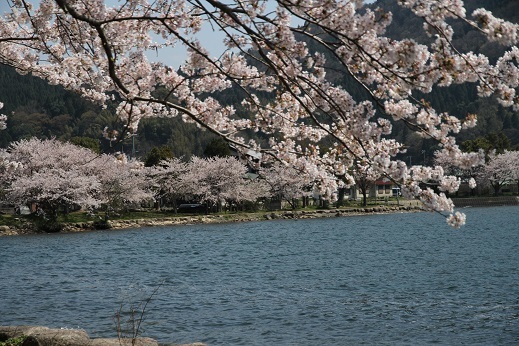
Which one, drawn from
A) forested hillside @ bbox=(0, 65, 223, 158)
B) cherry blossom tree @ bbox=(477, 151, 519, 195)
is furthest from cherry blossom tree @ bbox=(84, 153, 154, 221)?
forested hillside @ bbox=(0, 65, 223, 158)

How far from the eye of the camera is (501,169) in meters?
79.8

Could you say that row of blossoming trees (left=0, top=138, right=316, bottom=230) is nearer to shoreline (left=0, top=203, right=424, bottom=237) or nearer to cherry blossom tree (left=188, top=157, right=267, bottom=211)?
cherry blossom tree (left=188, top=157, right=267, bottom=211)

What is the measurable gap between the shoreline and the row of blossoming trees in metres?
1.69

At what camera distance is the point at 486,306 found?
560 inches

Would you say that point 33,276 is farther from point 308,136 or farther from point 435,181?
point 435,181

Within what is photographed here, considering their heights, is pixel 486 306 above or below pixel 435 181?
below


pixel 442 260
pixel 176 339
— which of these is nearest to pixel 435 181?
pixel 176 339

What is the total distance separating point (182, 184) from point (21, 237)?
19.3m

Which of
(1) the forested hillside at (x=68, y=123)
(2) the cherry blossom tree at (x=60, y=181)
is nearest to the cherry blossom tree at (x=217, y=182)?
(2) the cherry blossom tree at (x=60, y=181)

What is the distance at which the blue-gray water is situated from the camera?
1223 cm

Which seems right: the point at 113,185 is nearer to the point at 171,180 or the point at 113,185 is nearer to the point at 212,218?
the point at 212,218

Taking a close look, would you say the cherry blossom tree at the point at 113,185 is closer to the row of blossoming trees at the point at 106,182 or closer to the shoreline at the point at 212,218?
the row of blossoming trees at the point at 106,182

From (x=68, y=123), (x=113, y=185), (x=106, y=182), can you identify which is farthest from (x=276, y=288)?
(x=68, y=123)

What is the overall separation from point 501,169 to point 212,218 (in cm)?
4744
